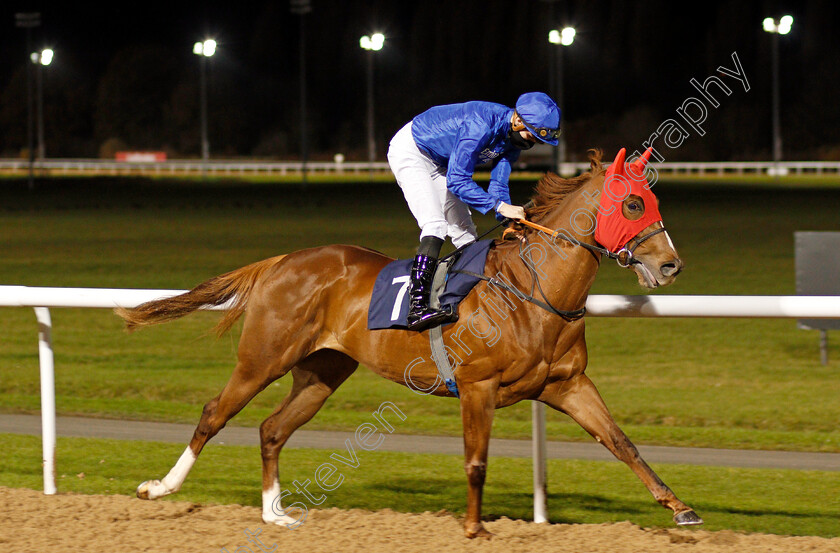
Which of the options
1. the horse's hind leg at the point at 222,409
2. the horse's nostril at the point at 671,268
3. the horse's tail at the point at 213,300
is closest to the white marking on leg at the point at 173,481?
the horse's hind leg at the point at 222,409

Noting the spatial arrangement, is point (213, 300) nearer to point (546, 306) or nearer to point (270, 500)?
point (270, 500)

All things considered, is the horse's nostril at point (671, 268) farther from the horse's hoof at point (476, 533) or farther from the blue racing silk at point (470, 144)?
the horse's hoof at point (476, 533)

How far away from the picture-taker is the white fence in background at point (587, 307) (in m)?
4.21

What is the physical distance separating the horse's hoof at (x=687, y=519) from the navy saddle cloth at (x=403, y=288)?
106 cm

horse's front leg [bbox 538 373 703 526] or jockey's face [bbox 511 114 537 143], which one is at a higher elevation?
jockey's face [bbox 511 114 537 143]

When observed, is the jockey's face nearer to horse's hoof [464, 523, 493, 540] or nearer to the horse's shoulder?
the horse's shoulder

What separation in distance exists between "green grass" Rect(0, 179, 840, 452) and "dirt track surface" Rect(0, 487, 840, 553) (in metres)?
1.65

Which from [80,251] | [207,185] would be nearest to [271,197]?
[207,185]

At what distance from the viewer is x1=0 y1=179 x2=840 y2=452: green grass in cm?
682

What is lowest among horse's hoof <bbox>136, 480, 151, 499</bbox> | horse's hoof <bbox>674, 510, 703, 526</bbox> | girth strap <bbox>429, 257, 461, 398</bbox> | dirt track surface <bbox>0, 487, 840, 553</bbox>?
dirt track surface <bbox>0, 487, 840, 553</bbox>

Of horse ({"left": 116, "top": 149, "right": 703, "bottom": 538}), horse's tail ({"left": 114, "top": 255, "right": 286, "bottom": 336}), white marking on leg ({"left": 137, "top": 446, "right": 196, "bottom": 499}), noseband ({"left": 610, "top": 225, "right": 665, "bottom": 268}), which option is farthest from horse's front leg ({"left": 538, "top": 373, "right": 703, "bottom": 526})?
white marking on leg ({"left": 137, "top": 446, "right": 196, "bottom": 499})

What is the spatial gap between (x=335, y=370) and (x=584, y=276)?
3.77 feet

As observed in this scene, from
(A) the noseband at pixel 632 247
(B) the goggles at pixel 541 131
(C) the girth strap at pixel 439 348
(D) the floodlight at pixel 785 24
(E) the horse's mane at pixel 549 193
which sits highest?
(D) the floodlight at pixel 785 24

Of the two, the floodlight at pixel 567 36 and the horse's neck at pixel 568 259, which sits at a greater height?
the floodlight at pixel 567 36
